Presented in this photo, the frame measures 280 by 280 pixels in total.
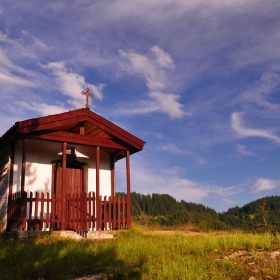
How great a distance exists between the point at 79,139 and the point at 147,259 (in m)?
6.05

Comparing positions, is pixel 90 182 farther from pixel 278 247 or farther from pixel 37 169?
pixel 278 247

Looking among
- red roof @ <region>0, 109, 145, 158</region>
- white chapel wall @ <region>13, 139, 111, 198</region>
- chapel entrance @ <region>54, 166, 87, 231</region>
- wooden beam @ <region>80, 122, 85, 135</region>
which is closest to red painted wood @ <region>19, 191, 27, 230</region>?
chapel entrance @ <region>54, 166, 87, 231</region>

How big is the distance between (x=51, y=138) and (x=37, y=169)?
1.86m

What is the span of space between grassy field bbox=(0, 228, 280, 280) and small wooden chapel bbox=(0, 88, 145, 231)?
1857mm

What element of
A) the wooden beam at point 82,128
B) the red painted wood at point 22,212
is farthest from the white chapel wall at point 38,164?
the red painted wood at point 22,212

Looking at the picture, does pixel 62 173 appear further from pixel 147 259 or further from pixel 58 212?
pixel 147 259

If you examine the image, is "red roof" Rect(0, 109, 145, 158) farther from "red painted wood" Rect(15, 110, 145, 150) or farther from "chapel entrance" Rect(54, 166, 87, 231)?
"chapel entrance" Rect(54, 166, 87, 231)

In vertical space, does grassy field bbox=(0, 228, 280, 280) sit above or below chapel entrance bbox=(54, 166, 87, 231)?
below

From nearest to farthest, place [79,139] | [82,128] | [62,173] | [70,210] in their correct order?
[70,210] < [62,173] < [79,139] < [82,128]

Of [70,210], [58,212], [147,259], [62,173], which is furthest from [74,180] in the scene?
[147,259]

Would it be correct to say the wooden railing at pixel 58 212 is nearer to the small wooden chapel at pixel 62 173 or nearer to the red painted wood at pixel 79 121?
the small wooden chapel at pixel 62 173

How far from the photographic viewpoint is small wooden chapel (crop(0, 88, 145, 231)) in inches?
445

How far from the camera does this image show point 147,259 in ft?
24.8

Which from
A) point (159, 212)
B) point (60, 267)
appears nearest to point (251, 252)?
point (60, 267)
